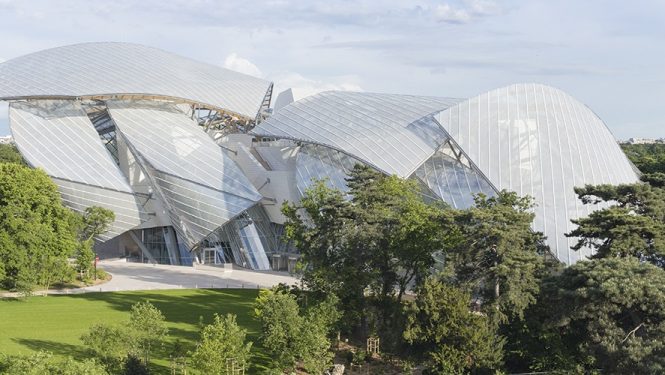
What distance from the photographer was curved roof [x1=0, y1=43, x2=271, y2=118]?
5625cm

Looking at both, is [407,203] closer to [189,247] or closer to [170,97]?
[189,247]

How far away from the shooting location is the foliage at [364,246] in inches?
1270

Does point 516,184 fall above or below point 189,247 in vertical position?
above

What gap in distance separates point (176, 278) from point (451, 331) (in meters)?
25.6

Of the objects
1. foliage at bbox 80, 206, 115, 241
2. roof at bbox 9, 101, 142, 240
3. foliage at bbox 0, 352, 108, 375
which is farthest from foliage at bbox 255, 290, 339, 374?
roof at bbox 9, 101, 142, 240

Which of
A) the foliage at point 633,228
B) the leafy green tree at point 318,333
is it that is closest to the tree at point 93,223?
the leafy green tree at point 318,333

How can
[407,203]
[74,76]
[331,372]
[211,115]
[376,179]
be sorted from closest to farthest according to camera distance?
[331,372] < [407,203] < [376,179] < [74,76] < [211,115]

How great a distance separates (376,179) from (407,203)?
167 inches

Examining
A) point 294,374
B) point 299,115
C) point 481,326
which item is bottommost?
point 294,374

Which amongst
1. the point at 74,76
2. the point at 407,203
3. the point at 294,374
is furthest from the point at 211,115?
Result: the point at 294,374

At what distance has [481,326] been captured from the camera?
92.0ft

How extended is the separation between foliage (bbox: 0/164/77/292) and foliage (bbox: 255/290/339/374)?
657 inches

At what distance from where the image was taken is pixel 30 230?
4131 cm

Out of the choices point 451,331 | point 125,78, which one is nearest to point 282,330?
point 451,331
